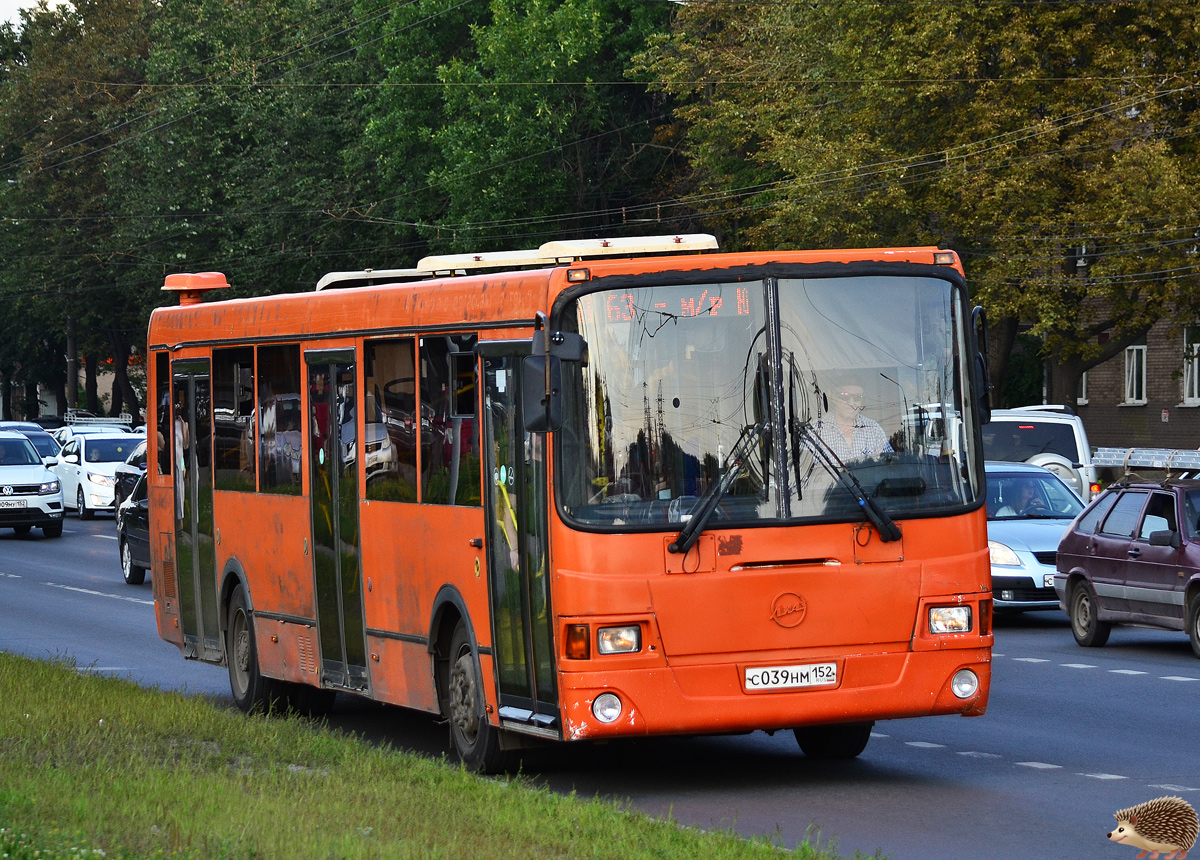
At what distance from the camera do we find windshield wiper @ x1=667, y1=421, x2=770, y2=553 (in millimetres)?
9141

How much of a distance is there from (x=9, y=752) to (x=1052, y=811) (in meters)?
5.12

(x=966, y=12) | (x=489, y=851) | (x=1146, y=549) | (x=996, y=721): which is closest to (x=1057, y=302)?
(x=966, y=12)

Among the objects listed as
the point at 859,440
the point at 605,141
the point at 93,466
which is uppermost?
the point at 605,141

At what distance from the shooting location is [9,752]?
10.0 metres

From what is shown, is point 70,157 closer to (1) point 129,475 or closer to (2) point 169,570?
(1) point 129,475

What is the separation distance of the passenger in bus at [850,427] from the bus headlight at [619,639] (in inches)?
51.3

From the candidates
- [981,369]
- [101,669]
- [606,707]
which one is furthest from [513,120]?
[606,707]

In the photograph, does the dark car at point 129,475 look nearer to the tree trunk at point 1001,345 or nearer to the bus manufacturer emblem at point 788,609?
the tree trunk at point 1001,345

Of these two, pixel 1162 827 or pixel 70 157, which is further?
pixel 70 157

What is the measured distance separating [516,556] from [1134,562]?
913 centimetres

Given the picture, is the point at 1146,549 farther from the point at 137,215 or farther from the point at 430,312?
the point at 137,215

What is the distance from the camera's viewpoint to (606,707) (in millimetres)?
9117

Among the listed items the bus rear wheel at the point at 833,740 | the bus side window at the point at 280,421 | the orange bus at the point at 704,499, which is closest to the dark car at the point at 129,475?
the bus side window at the point at 280,421

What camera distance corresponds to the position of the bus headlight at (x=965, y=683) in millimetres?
9547
